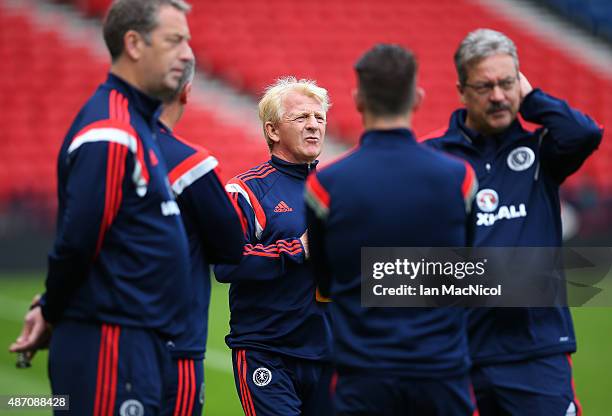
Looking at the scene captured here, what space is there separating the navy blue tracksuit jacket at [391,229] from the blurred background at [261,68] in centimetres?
1061

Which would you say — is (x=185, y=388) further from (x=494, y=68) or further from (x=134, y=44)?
(x=494, y=68)

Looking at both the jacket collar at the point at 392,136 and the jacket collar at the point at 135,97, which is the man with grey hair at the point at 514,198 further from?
the jacket collar at the point at 135,97

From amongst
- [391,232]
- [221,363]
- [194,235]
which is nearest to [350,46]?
[221,363]

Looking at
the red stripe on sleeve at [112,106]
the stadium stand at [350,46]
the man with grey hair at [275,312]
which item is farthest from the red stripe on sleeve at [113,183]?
the stadium stand at [350,46]

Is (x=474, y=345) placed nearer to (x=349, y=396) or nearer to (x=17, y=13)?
(x=349, y=396)

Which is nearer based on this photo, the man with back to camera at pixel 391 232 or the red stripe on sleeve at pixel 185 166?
the man with back to camera at pixel 391 232

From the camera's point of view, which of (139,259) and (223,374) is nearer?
(139,259)

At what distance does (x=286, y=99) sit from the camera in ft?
17.6

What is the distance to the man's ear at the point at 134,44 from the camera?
146 inches

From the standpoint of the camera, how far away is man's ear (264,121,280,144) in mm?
5363

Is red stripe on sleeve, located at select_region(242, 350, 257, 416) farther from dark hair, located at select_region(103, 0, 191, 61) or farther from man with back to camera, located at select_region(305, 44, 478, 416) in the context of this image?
dark hair, located at select_region(103, 0, 191, 61)

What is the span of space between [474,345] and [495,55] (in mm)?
1182

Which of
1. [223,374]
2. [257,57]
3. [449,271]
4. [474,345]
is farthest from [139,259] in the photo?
[257,57]

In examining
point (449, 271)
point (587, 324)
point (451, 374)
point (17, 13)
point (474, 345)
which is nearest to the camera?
point (451, 374)
